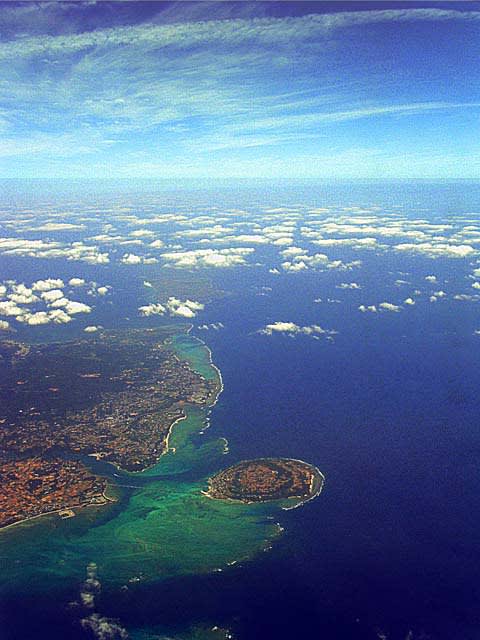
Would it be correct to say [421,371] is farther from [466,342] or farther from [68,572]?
[68,572]

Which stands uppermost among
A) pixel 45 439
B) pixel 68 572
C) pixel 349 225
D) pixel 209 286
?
pixel 349 225

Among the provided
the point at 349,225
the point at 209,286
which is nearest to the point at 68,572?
the point at 209,286

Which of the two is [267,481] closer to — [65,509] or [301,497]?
[301,497]

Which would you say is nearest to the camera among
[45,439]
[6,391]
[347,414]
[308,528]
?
[308,528]

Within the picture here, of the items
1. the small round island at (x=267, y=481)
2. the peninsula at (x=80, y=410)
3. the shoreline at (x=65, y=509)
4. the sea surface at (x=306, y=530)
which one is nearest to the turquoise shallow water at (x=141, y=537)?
the sea surface at (x=306, y=530)

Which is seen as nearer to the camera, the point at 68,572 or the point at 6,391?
the point at 68,572

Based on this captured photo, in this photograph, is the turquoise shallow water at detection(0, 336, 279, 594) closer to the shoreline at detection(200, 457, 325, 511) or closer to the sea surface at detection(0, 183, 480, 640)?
the sea surface at detection(0, 183, 480, 640)

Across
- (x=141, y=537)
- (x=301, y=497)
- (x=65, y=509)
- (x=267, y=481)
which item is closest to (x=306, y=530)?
(x=301, y=497)

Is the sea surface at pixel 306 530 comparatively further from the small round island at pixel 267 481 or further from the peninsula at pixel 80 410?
the peninsula at pixel 80 410
